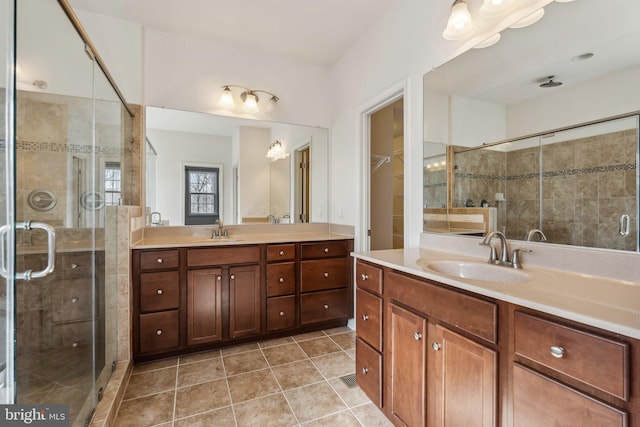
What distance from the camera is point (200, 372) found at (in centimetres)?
205

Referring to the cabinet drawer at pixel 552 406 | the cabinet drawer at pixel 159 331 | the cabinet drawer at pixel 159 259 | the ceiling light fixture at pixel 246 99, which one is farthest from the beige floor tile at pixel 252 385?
the ceiling light fixture at pixel 246 99

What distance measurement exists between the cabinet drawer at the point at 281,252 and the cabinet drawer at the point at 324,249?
84 mm

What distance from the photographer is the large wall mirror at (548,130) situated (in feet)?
3.65

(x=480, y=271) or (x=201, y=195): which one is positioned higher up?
(x=201, y=195)

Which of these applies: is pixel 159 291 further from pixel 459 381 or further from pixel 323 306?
pixel 459 381

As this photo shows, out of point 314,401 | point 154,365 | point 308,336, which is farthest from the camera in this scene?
point 308,336

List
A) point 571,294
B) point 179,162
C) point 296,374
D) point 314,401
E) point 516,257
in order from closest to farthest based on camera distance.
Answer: point 571,294 < point 516,257 < point 314,401 < point 296,374 < point 179,162

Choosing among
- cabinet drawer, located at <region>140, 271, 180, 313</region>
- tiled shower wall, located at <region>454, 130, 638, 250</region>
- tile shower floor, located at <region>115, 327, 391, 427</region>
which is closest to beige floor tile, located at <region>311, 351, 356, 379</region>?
tile shower floor, located at <region>115, 327, 391, 427</region>

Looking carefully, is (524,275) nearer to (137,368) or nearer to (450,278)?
(450,278)

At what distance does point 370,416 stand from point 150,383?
144 centimetres

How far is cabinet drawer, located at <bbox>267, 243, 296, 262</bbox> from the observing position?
2520mm

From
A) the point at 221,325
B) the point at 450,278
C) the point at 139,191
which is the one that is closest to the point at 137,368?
the point at 221,325

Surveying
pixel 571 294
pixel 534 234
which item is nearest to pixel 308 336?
pixel 534 234

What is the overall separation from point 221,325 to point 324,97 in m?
2.53
